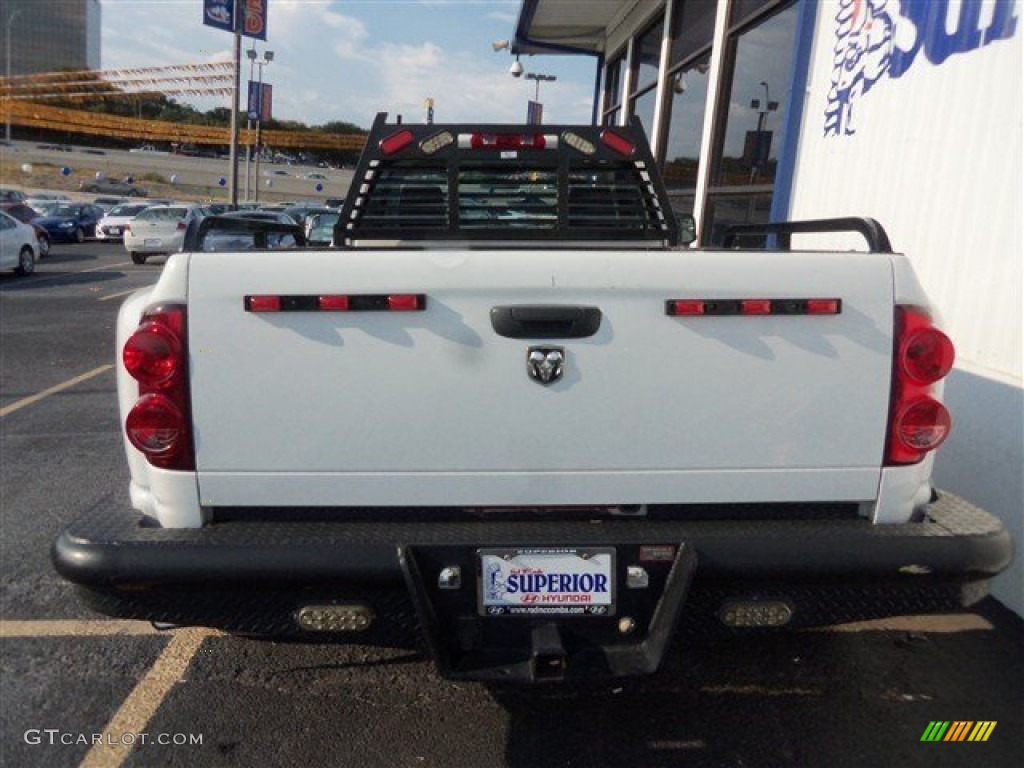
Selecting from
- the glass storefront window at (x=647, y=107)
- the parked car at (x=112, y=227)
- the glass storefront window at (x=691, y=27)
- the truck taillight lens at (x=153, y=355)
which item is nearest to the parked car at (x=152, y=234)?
the parked car at (x=112, y=227)

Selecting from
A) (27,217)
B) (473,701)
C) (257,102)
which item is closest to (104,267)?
(27,217)

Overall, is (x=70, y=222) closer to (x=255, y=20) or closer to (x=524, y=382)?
(x=255, y=20)

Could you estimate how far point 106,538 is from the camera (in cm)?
221

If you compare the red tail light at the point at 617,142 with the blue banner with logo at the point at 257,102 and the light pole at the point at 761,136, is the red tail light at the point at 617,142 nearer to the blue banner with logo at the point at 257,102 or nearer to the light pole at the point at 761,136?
the light pole at the point at 761,136

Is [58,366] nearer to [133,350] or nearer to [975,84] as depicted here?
[133,350]

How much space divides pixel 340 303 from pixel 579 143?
182cm

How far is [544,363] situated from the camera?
214 cm

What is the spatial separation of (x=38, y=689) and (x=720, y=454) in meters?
2.55

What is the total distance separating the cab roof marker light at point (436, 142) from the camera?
3.47m

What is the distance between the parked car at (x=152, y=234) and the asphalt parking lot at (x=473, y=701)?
63.1ft

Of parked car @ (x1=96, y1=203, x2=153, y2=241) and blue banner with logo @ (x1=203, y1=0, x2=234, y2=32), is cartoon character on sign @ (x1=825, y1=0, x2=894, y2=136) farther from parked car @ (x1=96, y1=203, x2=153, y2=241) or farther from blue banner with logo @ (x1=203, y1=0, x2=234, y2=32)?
blue banner with logo @ (x1=203, y1=0, x2=234, y2=32)

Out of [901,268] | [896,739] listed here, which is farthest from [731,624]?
[901,268]

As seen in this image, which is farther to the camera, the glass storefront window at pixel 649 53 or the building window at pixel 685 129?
the glass storefront window at pixel 649 53

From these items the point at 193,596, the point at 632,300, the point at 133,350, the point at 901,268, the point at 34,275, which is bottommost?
the point at 34,275
